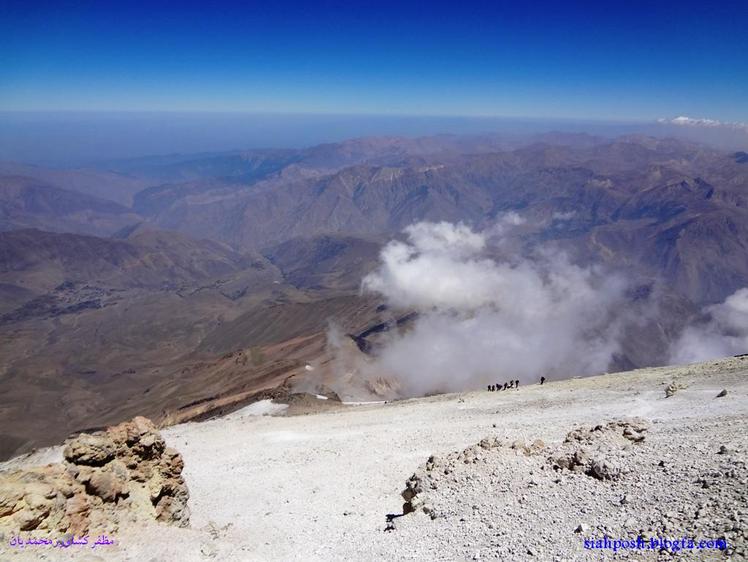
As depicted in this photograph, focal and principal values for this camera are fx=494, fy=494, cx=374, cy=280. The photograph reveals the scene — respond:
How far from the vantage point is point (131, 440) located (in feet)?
64.7

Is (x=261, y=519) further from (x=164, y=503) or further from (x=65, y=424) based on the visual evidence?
(x=65, y=424)

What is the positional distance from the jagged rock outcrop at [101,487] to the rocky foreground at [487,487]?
3.18 ft

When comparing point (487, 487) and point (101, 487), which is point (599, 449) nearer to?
point (487, 487)

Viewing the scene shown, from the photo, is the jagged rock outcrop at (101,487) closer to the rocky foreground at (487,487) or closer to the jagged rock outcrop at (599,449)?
the rocky foreground at (487,487)

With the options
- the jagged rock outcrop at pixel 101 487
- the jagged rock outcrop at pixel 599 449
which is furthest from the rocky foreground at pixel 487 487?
the jagged rock outcrop at pixel 101 487

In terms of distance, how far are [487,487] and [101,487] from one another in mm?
13597

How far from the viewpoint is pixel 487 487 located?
1780cm

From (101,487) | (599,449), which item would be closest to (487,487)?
(599,449)

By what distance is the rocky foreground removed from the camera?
13.1 metres

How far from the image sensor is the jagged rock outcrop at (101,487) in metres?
14.8

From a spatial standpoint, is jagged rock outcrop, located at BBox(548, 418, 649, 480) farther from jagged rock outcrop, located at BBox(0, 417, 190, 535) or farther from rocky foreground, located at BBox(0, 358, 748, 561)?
jagged rock outcrop, located at BBox(0, 417, 190, 535)

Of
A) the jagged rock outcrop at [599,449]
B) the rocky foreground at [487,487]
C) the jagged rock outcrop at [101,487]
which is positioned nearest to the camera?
the rocky foreground at [487,487]

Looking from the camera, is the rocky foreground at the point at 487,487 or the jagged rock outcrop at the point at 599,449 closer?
the rocky foreground at the point at 487,487

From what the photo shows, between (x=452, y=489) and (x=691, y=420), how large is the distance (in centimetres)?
1417
